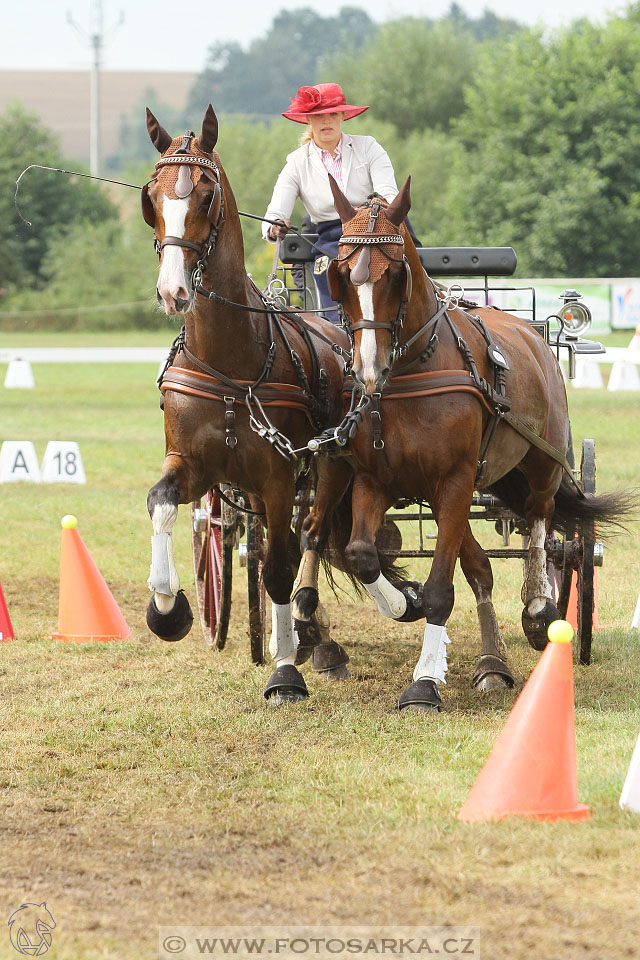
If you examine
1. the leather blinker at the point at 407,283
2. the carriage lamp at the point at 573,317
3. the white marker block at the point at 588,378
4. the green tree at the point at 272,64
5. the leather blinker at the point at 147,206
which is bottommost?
the white marker block at the point at 588,378

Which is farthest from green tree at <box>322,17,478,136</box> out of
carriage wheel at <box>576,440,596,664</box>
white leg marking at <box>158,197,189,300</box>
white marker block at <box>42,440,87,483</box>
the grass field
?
white leg marking at <box>158,197,189,300</box>

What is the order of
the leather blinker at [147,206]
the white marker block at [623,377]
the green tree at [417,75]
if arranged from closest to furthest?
the leather blinker at [147,206]
the white marker block at [623,377]
the green tree at [417,75]

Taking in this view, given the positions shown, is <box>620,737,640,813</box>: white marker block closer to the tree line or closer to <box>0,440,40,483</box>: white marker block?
<box>0,440,40,483</box>: white marker block

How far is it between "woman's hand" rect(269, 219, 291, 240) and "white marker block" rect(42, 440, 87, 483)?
7.46m

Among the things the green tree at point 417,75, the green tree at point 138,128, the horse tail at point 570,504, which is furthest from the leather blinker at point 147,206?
the green tree at point 138,128

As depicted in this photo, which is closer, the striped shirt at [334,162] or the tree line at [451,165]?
the striped shirt at [334,162]

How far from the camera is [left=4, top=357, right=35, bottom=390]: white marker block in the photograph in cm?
2448

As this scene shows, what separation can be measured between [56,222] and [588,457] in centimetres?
4600

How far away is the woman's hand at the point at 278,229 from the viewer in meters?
6.15

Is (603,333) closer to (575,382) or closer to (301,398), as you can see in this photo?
(575,382)

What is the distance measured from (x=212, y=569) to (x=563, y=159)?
32.8 m

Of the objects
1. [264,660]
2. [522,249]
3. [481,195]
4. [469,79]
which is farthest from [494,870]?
[469,79]

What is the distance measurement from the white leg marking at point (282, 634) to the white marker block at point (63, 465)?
7.91 metres

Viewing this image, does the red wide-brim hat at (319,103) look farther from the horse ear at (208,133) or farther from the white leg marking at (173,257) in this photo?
the white leg marking at (173,257)
